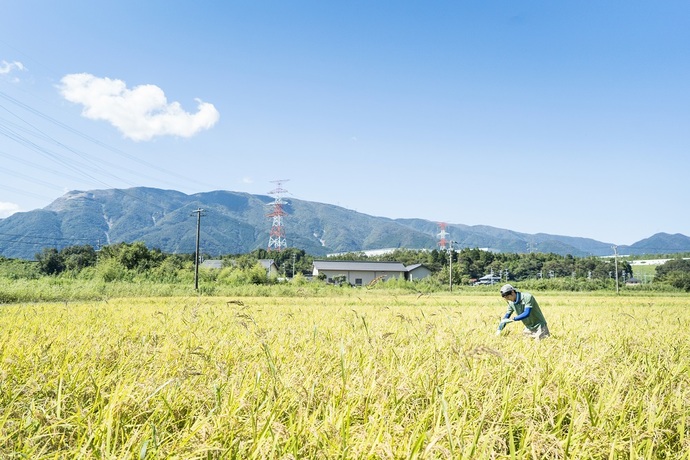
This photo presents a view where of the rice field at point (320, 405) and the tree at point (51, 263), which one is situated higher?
the rice field at point (320, 405)

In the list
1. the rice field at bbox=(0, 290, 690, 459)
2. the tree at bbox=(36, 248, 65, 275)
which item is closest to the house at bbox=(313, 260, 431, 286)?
the tree at bbox=(36, 248, 65, 275)

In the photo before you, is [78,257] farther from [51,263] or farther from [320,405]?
[320,405]

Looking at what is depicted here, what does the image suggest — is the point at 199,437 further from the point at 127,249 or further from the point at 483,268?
the point at 483,268

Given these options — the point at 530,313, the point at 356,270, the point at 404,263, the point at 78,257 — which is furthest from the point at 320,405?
the point at 404,263

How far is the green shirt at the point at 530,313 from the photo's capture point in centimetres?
833

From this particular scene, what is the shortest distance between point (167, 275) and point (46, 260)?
39581mm

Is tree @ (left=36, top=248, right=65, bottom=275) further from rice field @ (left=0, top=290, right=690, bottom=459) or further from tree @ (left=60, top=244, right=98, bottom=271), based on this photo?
rice field @ (left=0, top=290, right=690, bottom=459)

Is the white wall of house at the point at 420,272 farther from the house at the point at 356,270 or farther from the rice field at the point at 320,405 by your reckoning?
the rice field at the point at 320,405

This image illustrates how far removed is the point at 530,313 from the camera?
837 cm

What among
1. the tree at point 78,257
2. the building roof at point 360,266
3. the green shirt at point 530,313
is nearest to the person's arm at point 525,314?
the green shirt at point 530,313

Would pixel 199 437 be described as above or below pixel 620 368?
above

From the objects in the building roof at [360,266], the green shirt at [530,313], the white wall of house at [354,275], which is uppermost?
the green shirt at [530,313]

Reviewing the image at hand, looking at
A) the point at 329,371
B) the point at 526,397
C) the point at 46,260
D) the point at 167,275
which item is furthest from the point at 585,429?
the point at 46,260

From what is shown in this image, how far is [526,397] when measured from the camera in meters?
3.12
